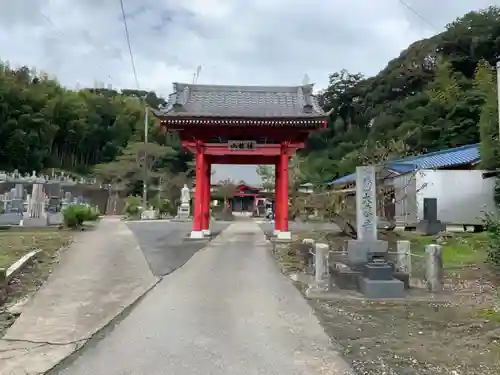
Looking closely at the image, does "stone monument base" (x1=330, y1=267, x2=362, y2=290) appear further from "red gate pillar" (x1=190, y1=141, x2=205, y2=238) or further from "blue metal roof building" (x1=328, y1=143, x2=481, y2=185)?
"blue metal roof building" (x1=328, y1=143, x2=481, y2=185)

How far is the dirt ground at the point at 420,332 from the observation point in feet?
15.2

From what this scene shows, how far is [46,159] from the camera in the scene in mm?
57250

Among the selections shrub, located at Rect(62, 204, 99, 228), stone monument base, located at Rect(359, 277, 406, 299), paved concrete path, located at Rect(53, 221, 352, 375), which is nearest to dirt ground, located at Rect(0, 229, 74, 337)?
shrub, located at Rect(62, 204, 99, 228)

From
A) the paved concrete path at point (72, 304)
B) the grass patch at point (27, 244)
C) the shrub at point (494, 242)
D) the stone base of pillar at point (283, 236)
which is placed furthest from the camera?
the stone base of pillar at point (283, 236)

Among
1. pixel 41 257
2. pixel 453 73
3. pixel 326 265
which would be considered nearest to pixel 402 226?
pixel 326 265

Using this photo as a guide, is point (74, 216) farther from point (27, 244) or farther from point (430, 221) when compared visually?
point (430, 221)

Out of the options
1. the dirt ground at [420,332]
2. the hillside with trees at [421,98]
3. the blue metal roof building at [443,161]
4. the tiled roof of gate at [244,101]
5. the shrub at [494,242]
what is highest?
the hillside with trees at [421,98]

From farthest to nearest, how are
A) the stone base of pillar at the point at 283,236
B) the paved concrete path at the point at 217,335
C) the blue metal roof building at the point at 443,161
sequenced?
the blue metal roof building at the point at 443,161 < the stone base of pillar at the point at 283,236 < the paved concrete path at the point at 217,335

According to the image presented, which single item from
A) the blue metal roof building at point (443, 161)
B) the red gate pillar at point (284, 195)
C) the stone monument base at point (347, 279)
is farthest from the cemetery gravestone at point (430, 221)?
the stone monument base at point (347, 279)

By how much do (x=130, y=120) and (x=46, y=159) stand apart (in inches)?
566

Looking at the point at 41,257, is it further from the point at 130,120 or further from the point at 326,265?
the point at 130,120

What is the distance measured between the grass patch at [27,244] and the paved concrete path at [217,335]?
4.07 meters

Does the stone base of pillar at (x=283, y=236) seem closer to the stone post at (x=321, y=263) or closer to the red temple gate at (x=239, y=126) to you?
the red temple gate at (x=239, y=126)

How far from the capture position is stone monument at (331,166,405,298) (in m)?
7.71
